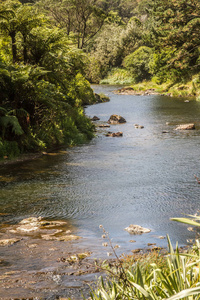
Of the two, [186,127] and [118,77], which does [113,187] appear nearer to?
[186,127]

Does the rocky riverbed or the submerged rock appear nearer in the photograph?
the rocky riverbed

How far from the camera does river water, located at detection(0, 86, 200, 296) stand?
7234 millimetres

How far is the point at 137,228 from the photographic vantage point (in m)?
6.89

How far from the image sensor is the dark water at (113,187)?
7.38 m

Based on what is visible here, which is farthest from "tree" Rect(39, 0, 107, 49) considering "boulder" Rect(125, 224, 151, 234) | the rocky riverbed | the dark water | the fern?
the rocky riverbed

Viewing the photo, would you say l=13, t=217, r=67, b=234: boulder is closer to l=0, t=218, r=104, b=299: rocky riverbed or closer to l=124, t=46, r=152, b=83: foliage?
l=0, t=218, r=104, b=299: rocky riverbed

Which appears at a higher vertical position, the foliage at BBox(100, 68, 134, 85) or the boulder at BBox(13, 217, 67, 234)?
the foliage at BBox(100, 68, 134, 85)

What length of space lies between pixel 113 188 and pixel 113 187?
0.31ft

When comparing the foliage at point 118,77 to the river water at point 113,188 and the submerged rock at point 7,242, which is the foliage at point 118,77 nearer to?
the river water at point 113,188

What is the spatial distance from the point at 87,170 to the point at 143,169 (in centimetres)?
185

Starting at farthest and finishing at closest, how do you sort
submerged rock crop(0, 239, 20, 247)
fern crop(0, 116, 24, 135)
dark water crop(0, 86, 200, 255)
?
fern crop(0, 116, 24, 135) → dark water crop(0, 86, 200, 255) → submerged rock crop(0, 239, 20, 247)

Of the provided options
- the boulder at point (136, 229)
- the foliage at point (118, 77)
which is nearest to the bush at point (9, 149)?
the boulder at point (136, 229)

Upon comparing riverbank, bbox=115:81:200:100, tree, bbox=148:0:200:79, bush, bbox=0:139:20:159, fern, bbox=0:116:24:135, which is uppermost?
tree, bbox=148:0:200:79

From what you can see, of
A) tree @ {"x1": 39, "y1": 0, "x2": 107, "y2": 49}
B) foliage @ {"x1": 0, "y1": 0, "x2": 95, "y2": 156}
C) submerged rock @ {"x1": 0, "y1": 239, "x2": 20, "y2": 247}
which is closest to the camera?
submerged rock @ {"x1": 0, "y1": 239, "x2": 20, "y2": 247}
